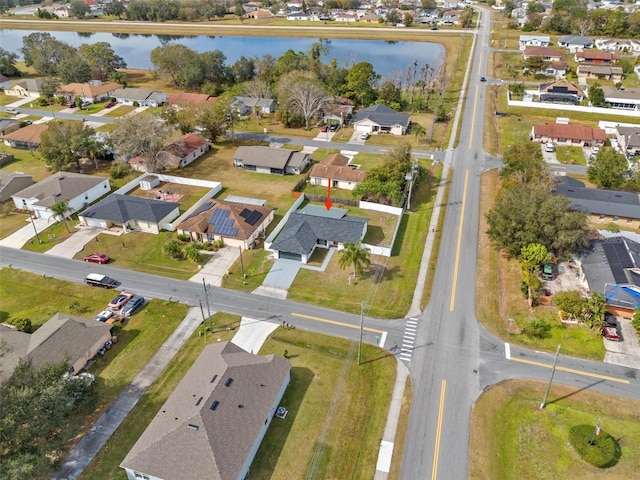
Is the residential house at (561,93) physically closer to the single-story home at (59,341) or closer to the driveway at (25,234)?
the driveway at (25,234)

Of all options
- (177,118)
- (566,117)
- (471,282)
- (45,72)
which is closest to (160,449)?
(471,282)

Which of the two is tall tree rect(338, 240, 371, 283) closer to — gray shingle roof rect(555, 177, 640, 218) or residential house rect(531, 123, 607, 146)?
gray shingle roof rect(555, 177, 640, 218)

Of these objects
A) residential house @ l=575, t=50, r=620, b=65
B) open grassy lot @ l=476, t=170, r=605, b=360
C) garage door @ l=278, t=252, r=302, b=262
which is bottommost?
open grassy lot @ l=476, t=170, r=605, b=360

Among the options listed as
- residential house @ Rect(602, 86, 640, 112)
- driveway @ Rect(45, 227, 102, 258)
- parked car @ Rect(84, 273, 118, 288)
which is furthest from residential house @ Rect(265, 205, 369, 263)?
residential house @ Rect(602, 86, 640, 112)

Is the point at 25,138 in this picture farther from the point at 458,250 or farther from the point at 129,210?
the point at 458,250

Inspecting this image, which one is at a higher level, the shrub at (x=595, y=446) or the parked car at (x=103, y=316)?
the parked car at (x=103, y=316)

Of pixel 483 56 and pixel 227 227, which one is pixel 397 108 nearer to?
pixel 227 227

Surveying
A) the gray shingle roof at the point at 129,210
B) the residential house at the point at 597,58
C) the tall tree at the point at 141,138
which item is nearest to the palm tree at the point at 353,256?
the gray shingle roof at the point at 129,210
